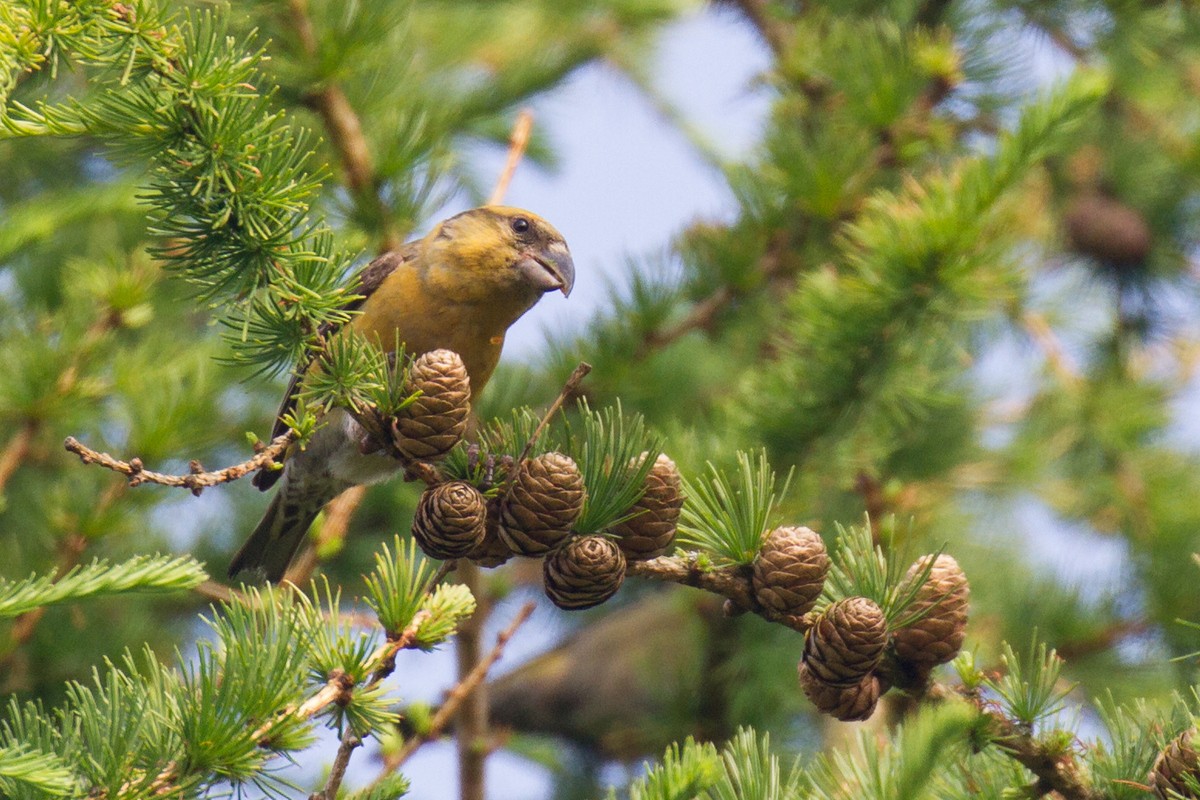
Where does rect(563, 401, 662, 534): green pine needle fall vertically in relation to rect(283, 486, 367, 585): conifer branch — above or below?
below

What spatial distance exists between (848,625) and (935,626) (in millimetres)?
205

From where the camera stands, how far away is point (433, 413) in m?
2.41

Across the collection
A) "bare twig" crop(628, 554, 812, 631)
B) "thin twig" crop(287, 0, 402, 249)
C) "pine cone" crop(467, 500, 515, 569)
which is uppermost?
"thin twig" crop(287, 0, 402, 249)

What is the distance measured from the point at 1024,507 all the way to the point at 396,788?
462cm

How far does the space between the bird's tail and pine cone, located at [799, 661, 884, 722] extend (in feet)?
8.23

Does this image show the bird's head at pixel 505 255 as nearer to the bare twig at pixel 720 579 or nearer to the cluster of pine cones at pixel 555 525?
the cluster of pine cones at pixel 555 525

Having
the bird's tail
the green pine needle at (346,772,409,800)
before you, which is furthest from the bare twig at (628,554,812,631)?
the bird's tail

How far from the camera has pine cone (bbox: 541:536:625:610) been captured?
217cm

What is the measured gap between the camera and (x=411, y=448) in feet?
7.97

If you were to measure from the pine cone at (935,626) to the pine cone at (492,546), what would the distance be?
714 mm

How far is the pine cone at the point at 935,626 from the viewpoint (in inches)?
84.9

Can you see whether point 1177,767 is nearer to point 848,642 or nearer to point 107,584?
point 848,642

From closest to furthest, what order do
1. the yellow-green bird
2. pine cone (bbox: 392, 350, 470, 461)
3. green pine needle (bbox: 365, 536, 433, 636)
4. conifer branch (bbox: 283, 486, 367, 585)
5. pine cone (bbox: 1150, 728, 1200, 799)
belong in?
pine cone (bbox: 1150, 728, 1200, 799), green pine needle (bbox: 365, 536, 433, 636), pine cone (bbox: 392, 350, 470, 461), conifer branch (bbox: 283, 486, 367, 585), the yellow-green bird

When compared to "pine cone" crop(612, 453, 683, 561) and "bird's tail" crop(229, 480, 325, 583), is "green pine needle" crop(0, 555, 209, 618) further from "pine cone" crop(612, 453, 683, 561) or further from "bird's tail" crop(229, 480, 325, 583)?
"bird's tail" crop(229, 480, 325, 583)
